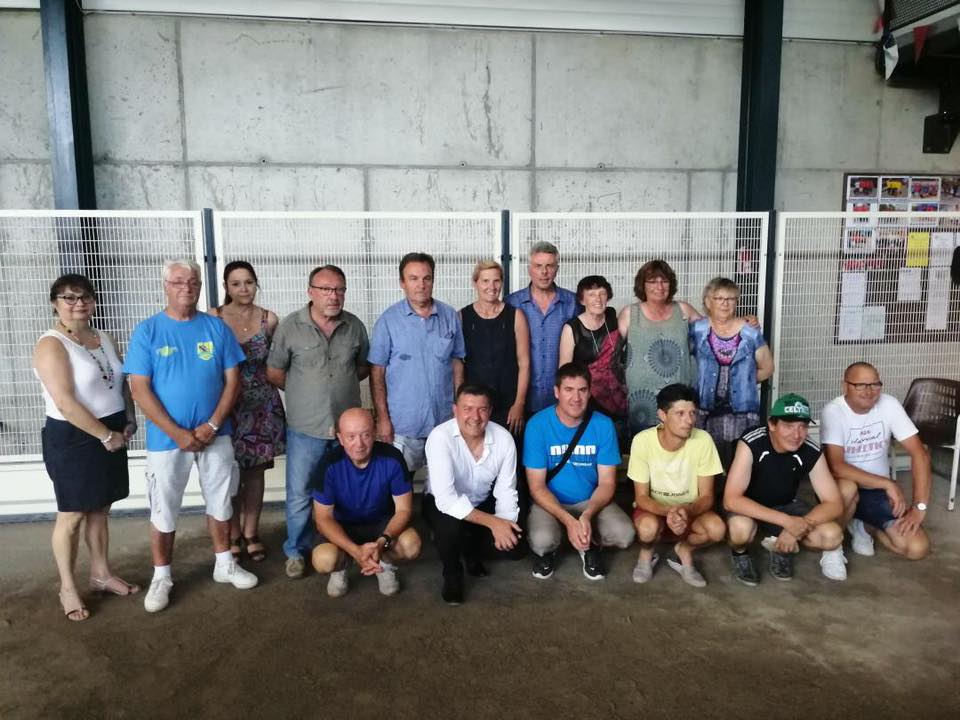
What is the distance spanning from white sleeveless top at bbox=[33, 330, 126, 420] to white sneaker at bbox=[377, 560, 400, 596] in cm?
142

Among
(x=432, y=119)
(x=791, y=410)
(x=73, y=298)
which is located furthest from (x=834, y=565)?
(x=432, y=119)

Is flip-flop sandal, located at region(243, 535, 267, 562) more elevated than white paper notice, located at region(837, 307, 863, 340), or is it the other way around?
white paper notice, located at region(837, 307, 863, 340)

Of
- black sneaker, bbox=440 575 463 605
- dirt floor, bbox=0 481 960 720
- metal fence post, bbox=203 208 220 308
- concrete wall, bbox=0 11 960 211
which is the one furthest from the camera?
concrete wall, bbox=0 11 960 211

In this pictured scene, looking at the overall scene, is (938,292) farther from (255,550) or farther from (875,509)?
(255,550)

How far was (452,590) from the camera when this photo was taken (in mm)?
3422

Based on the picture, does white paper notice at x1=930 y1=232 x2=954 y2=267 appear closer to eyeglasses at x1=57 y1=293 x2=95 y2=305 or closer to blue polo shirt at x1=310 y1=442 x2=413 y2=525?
blue polo shirt at x1=310 y1=442 x2=413 y2=525

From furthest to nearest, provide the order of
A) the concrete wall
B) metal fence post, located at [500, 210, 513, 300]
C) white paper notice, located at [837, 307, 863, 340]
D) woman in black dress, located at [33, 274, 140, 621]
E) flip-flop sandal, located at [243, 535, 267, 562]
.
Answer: the concrete wall
white paper notice, located at [837, 307, 863, 340]
metal fence post, located at [500, 210, 513, 300]
flip-flop sandal, located at [243, 535, 267, 562]
woman in black dress, located at [33, 274, 140, 621]

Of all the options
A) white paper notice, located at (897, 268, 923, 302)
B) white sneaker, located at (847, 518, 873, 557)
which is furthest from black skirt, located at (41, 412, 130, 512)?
white paper notice, located at (897, 268, 923, 302)

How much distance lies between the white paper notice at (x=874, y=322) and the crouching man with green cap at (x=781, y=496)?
1867 mm

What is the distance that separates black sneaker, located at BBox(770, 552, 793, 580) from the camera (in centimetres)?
363

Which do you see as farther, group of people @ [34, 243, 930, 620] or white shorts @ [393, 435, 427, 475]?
white shorts @ [393, 435, 427, 475]

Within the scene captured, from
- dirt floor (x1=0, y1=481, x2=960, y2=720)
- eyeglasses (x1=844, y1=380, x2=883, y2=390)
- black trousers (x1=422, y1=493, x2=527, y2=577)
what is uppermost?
Answer: eyeglasses (x1=844, y1=380, x2=883, y2=390)

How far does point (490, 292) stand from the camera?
3793 mm

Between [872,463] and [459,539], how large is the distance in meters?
2.33
